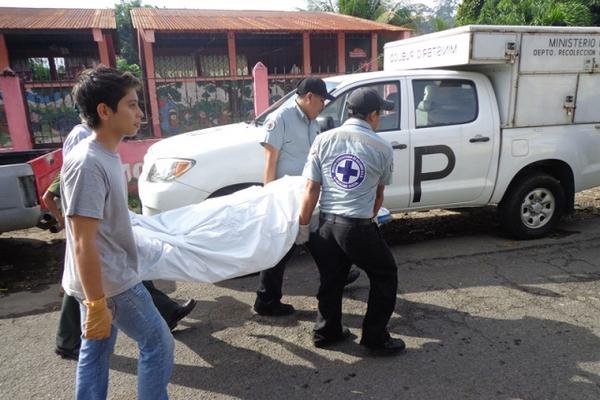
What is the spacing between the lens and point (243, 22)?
54.9ft

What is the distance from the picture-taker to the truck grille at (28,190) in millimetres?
4297

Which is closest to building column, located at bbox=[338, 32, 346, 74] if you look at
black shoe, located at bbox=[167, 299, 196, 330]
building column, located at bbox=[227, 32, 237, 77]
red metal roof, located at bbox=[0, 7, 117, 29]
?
building column, located at bbox=[227, 32, 237, 77]

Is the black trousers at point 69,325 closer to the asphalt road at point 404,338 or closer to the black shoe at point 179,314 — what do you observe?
the asphalt road at point 404,338

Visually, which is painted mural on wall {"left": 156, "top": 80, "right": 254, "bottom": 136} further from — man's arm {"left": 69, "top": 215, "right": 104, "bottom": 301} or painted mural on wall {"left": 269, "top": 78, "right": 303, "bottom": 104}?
man's arm {"left": 69, "top": 215, "right": 104, "bottom": 301}

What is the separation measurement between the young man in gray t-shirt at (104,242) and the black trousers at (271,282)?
146 centimetres

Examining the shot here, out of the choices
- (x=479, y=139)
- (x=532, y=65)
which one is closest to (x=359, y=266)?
(x=479, y=139)

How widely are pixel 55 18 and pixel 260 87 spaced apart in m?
10.5

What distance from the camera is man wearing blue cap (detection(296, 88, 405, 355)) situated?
2.80 metres

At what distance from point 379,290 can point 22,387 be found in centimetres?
226

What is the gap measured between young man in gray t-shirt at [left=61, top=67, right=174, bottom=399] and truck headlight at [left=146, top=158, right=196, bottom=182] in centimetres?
223

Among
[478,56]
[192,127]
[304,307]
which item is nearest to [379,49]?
[192,127]

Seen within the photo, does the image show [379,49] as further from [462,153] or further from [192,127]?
[462,153]

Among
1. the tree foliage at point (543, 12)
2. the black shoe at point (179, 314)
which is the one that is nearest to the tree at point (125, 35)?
the tree foliage at point (543, 12)

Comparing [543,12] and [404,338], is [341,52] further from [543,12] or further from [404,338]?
[404,338]
